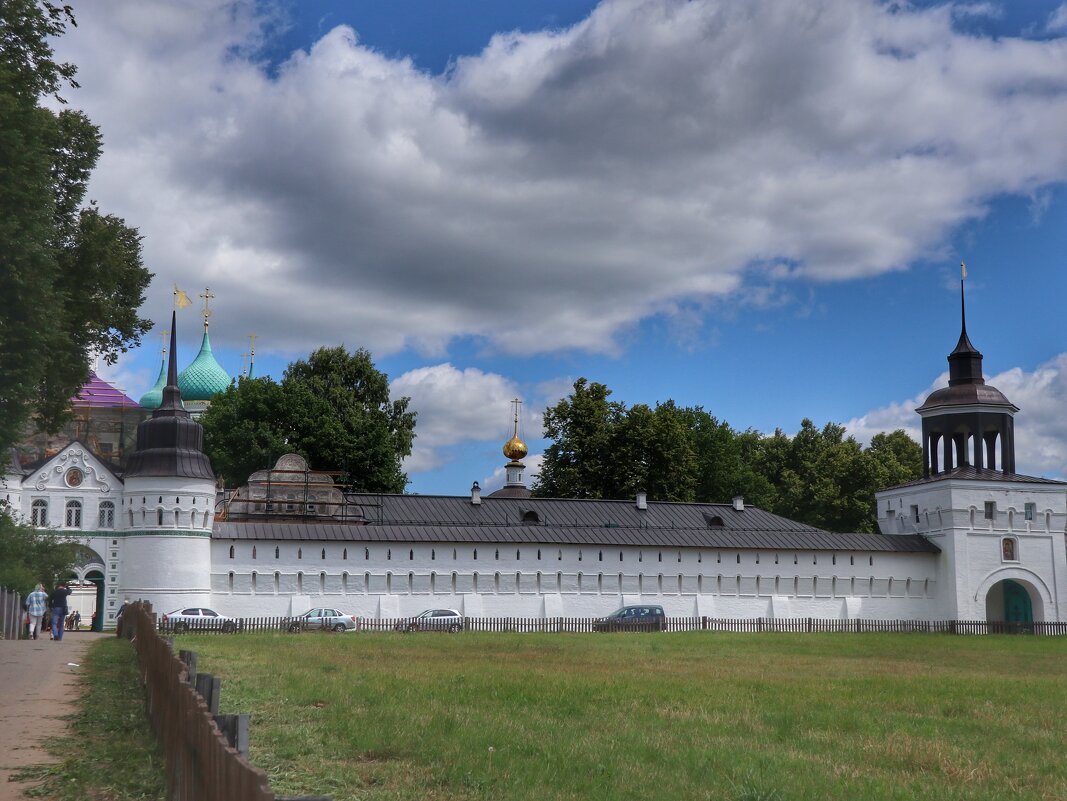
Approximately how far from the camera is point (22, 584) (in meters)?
34.8

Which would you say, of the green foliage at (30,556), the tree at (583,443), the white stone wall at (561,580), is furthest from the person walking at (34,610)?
the tree at (583,443)

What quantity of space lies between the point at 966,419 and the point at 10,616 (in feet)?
146

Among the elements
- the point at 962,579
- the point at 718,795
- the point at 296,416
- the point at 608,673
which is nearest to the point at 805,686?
the point at 608,673

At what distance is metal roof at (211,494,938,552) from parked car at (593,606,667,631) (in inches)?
152

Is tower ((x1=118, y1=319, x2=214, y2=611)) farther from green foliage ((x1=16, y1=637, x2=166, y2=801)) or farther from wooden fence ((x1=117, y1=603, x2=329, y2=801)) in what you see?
wooden fence ((x1=117, y1=603, x2=329, y2=801))

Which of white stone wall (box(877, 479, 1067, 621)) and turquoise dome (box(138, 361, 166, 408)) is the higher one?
turquoise dome (box(138, 361, 166, 408))

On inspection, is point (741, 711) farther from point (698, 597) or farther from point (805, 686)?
point (698, 597)

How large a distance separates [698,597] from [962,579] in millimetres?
13775

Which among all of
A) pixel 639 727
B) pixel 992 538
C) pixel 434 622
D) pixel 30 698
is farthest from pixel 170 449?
pixel 992 538

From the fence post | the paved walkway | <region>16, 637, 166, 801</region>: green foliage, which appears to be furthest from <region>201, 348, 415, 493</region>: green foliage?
the fence post

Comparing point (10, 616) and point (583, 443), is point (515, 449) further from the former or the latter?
point (10, 616)

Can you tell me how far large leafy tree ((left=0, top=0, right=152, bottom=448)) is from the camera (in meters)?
20.7

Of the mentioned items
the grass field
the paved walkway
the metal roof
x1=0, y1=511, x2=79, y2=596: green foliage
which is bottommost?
the grass field

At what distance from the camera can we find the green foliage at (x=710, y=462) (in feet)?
216
